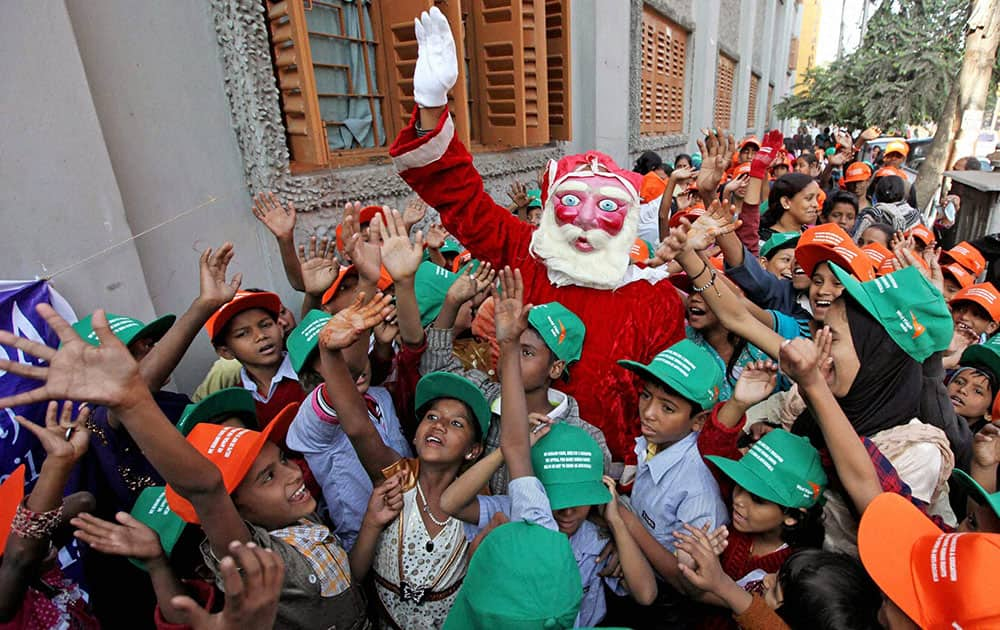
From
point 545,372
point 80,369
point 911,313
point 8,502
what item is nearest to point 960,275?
point 911,313

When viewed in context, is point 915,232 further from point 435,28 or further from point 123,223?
point 123,223

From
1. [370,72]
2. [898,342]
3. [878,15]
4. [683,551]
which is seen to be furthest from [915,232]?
[878,15]

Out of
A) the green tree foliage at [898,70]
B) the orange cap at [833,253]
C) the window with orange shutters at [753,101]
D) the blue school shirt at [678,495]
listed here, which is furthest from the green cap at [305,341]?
the window with orange shutters at [753,101]

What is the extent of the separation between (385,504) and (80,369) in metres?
0.80

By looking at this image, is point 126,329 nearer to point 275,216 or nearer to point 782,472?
point 275,216

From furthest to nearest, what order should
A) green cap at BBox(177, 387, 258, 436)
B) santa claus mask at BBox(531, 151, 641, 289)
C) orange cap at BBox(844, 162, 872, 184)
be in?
1. orange cap at BBox(844, 162, 872, 184)
2. santa claus mask at BBox(531, 151, 641, 289)
3. green cap at BBox(177, 387, 258, 436)

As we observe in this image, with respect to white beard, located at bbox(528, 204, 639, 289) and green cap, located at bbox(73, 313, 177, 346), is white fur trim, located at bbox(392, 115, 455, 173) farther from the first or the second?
green cap, located at bbox(73, 313, 177, 346)

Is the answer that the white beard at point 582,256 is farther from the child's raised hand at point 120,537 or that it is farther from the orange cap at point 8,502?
the orange cap at point 8,502

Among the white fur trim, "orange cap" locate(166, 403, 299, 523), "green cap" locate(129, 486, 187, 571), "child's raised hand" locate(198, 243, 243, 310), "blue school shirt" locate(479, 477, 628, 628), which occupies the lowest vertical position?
"blue school shirt" locate(479, 477, 628, 628)

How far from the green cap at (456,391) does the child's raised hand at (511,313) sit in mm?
160

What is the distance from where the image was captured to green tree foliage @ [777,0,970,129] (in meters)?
12.7

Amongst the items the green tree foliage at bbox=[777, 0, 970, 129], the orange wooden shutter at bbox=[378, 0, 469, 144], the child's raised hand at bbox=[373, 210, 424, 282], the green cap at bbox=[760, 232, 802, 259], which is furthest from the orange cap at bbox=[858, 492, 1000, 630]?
the green tree foliage at bbox=[777, 0, 970, 129]

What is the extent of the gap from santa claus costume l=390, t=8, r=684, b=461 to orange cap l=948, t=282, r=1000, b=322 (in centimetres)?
153

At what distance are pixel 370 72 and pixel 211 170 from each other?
1.51 meters
